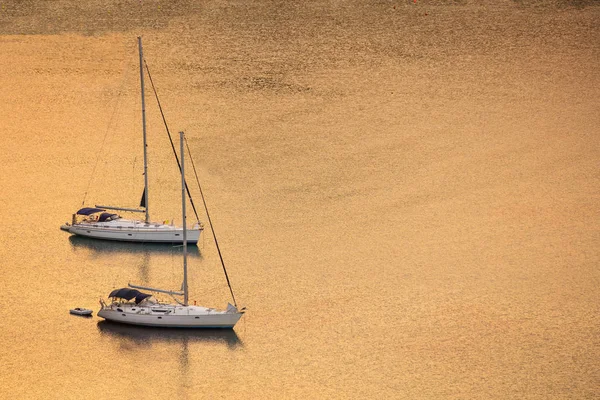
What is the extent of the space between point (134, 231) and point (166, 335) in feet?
17.3

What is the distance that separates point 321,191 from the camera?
4322 cm

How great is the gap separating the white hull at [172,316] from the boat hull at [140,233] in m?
4.47

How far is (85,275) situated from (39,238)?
9.31 feet

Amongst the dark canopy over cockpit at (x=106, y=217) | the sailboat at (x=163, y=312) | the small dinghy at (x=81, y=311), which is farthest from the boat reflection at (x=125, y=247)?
the sailboat at (x=163, y=312)

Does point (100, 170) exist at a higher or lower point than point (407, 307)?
higher

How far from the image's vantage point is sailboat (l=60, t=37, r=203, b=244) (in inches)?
1558

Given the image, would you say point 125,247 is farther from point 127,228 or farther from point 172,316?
point 172,316

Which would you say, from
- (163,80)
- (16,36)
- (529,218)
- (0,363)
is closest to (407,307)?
(529,218)

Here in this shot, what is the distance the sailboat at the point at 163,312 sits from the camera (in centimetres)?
3497

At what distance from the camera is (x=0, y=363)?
34.3 m

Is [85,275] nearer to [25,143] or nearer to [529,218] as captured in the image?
[25,143]

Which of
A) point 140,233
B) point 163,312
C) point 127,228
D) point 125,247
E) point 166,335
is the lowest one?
→ point 166,335

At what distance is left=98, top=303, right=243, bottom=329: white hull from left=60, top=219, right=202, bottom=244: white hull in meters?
4.48

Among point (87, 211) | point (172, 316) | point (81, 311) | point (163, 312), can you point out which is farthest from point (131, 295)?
point (87, 211)
